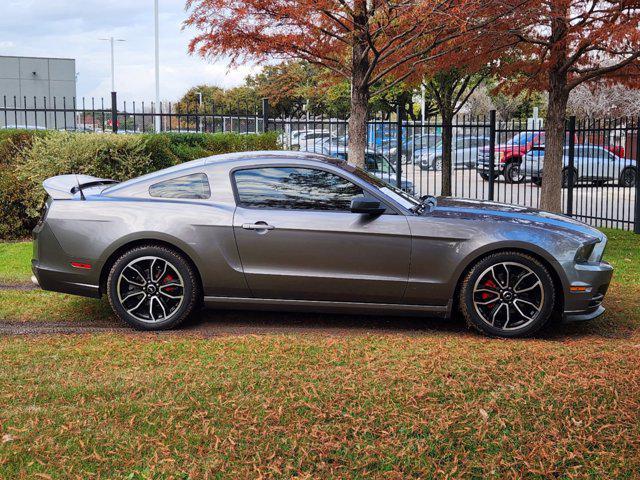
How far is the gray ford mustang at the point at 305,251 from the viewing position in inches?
244

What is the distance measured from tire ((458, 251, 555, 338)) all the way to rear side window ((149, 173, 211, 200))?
2407mm

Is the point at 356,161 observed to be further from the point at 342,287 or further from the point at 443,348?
the point at 443,348

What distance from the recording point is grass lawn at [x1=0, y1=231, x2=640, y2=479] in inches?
154

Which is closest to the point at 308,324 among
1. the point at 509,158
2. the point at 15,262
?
the point at 15,262

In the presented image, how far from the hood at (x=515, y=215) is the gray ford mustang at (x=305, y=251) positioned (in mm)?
22

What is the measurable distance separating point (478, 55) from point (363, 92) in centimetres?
229

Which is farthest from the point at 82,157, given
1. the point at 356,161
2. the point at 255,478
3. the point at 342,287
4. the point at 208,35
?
the point at 255,478

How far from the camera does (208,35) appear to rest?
10836 mm

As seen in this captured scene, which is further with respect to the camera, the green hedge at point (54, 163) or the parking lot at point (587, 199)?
the parking lot at point (587, 199)

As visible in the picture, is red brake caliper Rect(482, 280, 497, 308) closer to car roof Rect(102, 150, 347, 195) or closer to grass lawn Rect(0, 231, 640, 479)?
grass lawn Rect(0, 231, 640, 479)

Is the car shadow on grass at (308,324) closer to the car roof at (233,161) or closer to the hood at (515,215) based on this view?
the hood at (515,215)

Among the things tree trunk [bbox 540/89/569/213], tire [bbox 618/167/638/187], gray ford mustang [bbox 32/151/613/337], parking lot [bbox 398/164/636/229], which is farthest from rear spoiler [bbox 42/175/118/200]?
tire [bbox 618/167/638/187]

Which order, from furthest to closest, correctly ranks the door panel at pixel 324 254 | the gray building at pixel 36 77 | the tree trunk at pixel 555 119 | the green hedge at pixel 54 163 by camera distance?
the gray building at pixel 36 77
the green hedge at pixel 54 163
the tree trunk at pixel 555 119
the door panel at pixel 324 254

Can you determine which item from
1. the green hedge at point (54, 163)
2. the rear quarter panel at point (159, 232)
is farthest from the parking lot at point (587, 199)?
the rear quarter panel at point (159, 232)
